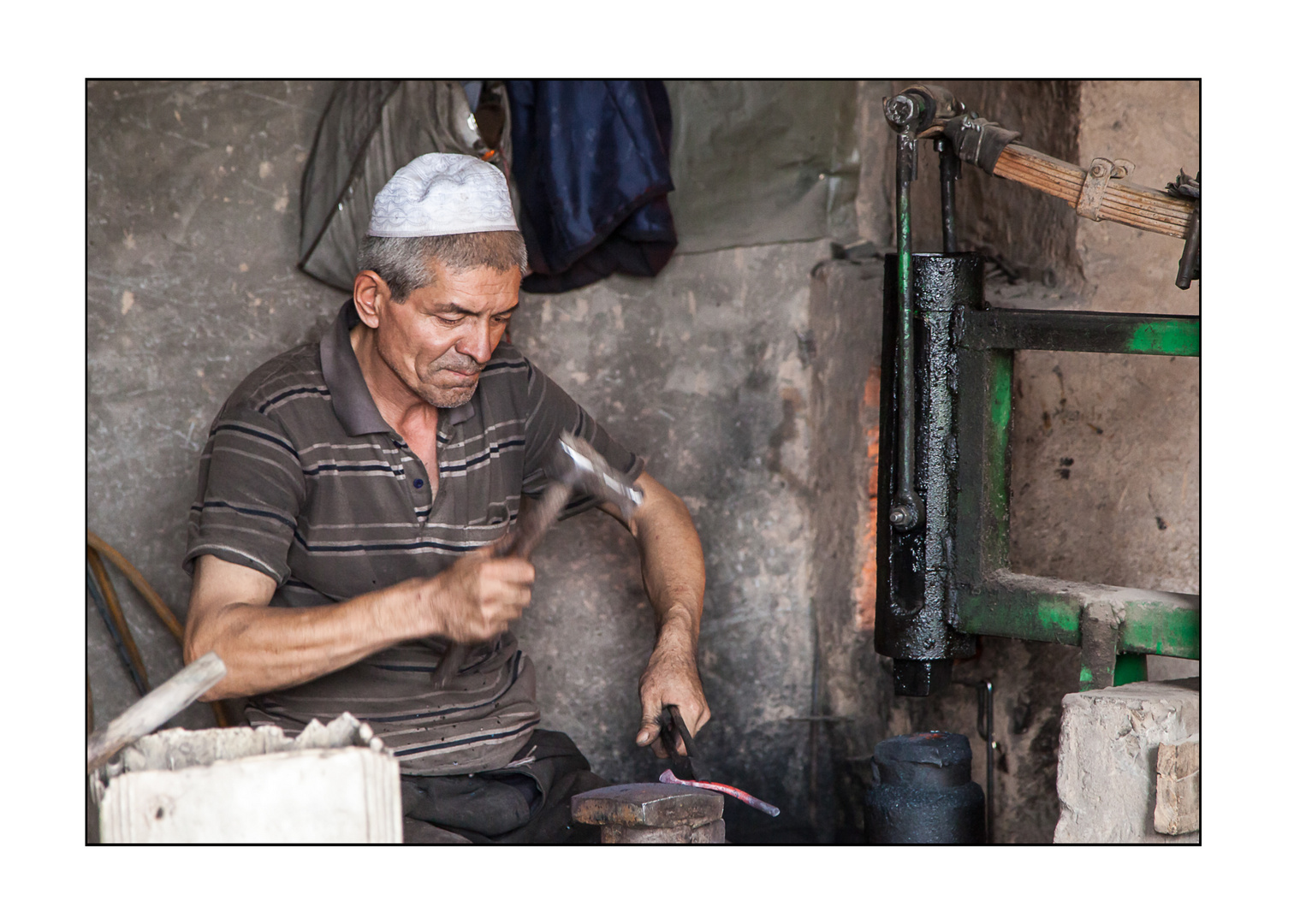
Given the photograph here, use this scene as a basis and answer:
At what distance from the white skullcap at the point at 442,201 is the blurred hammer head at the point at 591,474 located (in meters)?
0.44

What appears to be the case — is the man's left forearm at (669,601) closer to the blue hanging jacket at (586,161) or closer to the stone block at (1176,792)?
the blue hanging jacket at (586,161)

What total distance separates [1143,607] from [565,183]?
146 cm

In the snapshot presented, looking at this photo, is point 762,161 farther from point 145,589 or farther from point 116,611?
point 116,611

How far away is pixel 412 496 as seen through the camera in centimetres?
232

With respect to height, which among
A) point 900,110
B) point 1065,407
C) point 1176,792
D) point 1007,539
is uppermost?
point 900,110

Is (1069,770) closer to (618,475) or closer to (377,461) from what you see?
(618,475)

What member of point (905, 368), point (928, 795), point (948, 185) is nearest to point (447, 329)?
point (905, 368)

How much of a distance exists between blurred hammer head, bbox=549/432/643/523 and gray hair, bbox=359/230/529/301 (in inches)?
15.3

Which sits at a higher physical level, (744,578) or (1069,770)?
(744,578)

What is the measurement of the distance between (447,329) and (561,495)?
14.3 inches

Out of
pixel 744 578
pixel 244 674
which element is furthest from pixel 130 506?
pixel 744 578

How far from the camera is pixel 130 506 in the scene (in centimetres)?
295

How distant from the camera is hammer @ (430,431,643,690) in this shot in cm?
212

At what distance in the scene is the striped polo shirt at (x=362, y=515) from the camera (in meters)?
2.18
